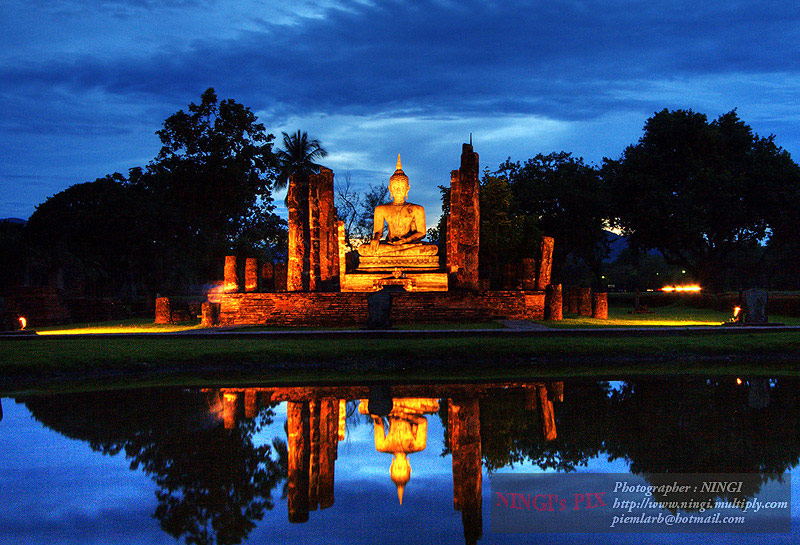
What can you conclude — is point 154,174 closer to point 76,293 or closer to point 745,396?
point 76,293

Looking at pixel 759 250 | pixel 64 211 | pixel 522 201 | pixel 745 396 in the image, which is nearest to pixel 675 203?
pixel 522 201

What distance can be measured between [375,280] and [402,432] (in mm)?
13708

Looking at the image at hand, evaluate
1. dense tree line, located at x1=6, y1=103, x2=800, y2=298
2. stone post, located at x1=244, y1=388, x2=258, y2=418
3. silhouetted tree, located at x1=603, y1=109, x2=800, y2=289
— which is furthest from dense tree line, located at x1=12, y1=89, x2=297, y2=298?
stone post, located at x1=244, y1=388, x2=258, y2=418

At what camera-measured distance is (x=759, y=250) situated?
63969 mm

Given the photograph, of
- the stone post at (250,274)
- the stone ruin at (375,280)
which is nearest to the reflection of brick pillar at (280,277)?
the stone ruin at (375,280)

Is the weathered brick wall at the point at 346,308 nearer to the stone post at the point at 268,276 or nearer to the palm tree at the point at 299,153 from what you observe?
the stone post at the point at 268,276

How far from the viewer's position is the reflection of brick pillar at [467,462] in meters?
3.91

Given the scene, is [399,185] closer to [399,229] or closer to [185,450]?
[399,229]

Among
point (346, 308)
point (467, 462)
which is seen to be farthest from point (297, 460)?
point (346, 308)

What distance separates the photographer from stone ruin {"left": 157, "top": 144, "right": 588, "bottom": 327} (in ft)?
55.1

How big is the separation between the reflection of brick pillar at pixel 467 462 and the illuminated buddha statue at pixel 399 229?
45.9 feet

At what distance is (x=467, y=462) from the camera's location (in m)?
5.01

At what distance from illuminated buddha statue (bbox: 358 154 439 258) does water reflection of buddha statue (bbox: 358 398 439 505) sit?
45.4 ft

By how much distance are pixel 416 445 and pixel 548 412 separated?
177 cm
